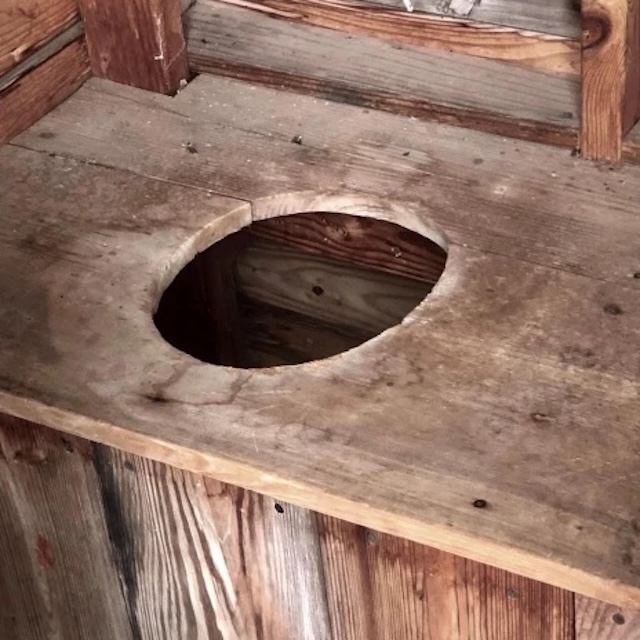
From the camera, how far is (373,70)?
124cm

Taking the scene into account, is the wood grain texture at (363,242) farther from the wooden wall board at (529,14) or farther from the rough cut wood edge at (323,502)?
the rough cut wood edge at (323,502)

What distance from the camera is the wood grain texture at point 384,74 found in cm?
116

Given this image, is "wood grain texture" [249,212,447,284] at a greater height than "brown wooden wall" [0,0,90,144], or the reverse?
"brown wooden wall" [0,0,90,144]

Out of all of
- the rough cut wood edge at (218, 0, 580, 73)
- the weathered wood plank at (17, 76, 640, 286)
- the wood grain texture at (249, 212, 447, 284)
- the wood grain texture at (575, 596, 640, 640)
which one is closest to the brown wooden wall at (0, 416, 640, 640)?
the wood grain texture at (575, 596, 640, 640)

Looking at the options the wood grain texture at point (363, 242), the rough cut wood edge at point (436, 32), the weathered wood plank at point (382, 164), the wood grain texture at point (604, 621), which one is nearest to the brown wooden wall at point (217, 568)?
the wood grain texture at point (604, 621)

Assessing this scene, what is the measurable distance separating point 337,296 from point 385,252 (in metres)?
0.14

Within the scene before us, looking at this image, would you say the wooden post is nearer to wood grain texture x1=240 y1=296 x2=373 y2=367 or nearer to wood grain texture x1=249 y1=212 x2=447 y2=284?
wood grain texture x1=249 y1=212 x2=447 y2=284

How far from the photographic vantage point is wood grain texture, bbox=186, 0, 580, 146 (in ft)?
3.82

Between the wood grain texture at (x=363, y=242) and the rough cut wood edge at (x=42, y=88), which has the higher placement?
the rough cut wood edge at (x=42, y=88)

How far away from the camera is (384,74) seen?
1229mm

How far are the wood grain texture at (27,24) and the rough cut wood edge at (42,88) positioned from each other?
2 centimetres

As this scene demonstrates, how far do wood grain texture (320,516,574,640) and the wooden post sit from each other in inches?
16.2

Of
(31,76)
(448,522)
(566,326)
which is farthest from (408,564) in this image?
(31,76)

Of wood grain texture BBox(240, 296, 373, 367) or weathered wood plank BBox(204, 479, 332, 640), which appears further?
wood grain texture BBox(240, 296, 373, 367)
